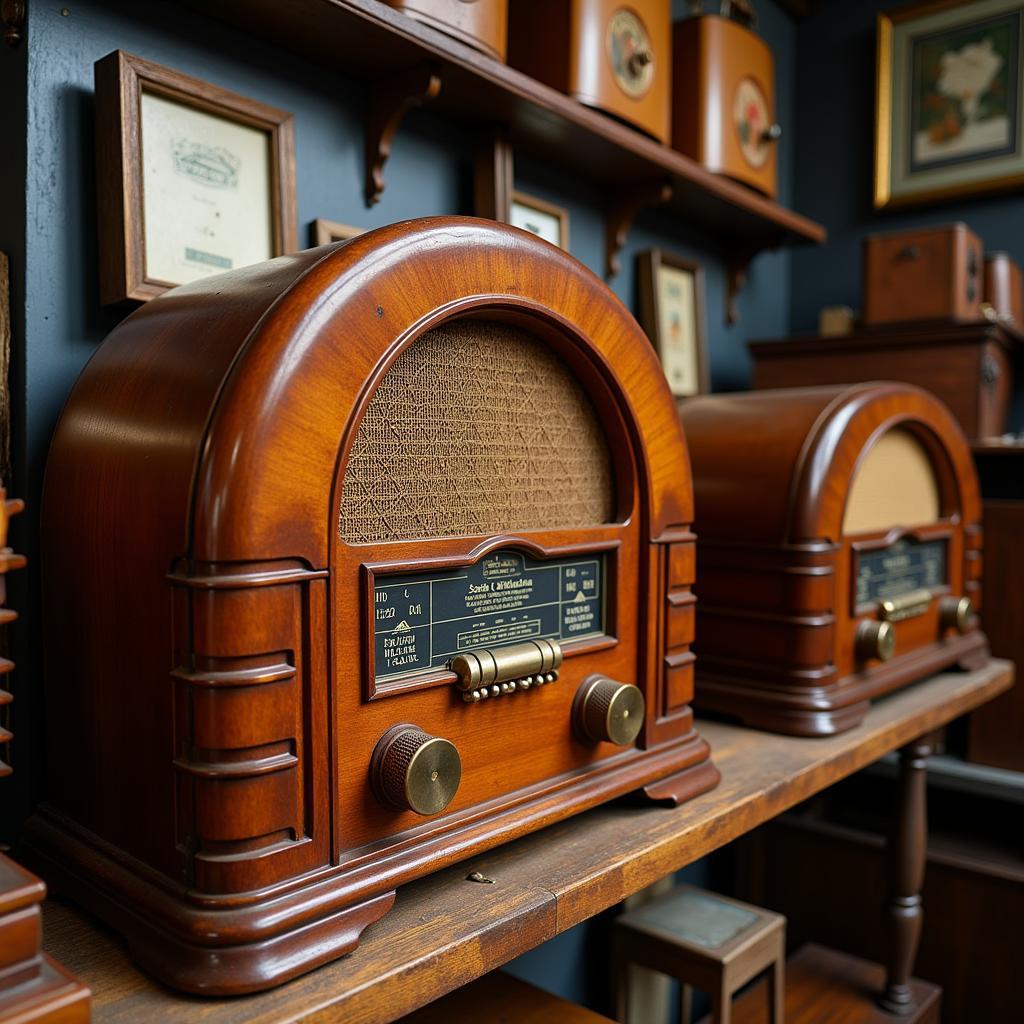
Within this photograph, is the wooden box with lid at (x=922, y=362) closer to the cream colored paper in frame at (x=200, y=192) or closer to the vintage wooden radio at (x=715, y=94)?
the vintage wooden radio at (x=715, y=94)

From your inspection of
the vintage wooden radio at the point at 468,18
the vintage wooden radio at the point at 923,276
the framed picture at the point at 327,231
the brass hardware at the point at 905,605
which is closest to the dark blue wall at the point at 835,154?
the vintage wooden radio at the point at 923,276

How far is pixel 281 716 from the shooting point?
2.45 ft

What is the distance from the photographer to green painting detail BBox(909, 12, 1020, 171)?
245cm

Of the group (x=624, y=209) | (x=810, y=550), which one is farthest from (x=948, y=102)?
(x=810, y=550)

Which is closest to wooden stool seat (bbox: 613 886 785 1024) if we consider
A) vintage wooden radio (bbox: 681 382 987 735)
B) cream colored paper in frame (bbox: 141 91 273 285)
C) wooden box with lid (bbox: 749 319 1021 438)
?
vintage wooden radio (bbox: 681 382 987 735)

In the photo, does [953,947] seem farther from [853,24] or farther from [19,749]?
[853,24]

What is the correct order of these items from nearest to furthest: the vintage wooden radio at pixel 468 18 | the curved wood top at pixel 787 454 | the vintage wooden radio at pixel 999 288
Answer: the vintage wooden radio at pixel 468 18 < the curved wood top at pixel 787 454 < the vintage wooden radio at pixel 999 288

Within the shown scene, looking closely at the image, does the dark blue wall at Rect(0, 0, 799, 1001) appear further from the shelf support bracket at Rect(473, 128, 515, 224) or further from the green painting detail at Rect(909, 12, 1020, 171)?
the green painting detail at Rect(909, 12, 1020, 171)

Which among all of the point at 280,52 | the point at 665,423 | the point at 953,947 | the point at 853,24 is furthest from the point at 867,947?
the point at 853,24

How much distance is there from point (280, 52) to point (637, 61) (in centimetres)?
67

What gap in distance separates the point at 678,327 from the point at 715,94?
1.52 ft

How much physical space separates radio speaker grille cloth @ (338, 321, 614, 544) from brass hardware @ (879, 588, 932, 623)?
2.13 ft

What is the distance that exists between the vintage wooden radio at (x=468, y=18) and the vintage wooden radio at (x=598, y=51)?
0.59ft

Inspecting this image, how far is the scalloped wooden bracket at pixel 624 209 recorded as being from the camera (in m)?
1.79
